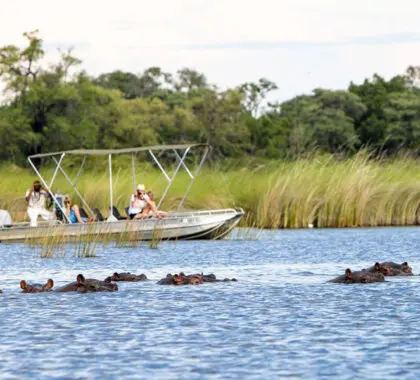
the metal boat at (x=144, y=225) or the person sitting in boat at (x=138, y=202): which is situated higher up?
the person sitting in boat at (x=138, y=202)

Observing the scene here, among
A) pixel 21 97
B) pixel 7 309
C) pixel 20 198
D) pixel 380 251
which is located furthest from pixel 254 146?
pixel 7 309

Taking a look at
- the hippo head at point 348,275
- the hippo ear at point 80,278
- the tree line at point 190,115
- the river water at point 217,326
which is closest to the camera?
the river water at point 217,326

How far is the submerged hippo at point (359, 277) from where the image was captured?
61.3ft

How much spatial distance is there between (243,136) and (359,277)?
68.4 m

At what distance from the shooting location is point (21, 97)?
73.4m

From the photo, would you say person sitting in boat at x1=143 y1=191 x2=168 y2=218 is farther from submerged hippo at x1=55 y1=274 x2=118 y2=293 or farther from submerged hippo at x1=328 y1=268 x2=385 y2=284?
submerged hippo at x1=55 y1=274 x2=118 y2=293

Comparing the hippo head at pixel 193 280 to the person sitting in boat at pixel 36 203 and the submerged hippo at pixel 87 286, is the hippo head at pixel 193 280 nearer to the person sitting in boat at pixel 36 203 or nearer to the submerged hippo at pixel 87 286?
the submerged hippo at pixel 87 286

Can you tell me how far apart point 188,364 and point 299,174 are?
2631 centimetres

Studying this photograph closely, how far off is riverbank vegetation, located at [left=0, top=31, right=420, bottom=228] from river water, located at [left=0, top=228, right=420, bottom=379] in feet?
44.2

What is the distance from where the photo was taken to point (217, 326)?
14.1 m

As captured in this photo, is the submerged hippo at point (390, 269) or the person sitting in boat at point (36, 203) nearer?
the submerged hippo at point (390, 269)

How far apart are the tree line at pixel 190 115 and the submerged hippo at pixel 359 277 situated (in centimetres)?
4640

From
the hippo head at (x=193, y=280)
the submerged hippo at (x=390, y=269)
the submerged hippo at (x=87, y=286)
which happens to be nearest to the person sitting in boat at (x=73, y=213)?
the hippo head at (x=193, y=280)

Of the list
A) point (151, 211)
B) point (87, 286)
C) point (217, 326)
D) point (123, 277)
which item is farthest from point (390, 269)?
point (151, 211)
